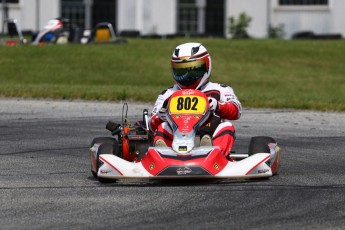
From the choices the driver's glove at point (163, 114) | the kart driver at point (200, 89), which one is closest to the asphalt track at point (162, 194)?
the kart driver at point (200, 89)

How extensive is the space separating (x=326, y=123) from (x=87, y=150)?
442 cm

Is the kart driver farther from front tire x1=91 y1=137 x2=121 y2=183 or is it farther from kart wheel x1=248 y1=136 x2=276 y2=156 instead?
front tire x1=91 y1=137 x2=121 y2=183

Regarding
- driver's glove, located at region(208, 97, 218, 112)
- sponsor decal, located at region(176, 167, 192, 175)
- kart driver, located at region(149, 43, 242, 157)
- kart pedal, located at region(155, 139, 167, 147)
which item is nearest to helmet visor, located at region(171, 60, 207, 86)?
kart driver, located at region(149, 43, 242, 157)

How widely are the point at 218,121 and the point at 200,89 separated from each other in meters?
0.45

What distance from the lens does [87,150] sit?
1148 centimetres

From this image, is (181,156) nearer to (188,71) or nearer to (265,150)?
(265,150)

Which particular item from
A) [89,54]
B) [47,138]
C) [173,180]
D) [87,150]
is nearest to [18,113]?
[47,138]

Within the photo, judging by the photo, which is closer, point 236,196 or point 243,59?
point 236,196

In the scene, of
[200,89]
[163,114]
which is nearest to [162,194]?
[163,114]

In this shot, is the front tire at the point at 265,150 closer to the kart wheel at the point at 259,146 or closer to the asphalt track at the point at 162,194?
the kart wheel at the point at 259,146

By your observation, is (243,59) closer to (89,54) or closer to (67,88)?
(89,54)

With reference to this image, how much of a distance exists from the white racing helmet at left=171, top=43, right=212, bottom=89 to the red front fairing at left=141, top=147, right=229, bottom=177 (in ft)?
3.97

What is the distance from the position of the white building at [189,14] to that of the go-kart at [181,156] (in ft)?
96.6

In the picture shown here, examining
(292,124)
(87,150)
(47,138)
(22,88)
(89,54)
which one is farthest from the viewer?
(89,54)
